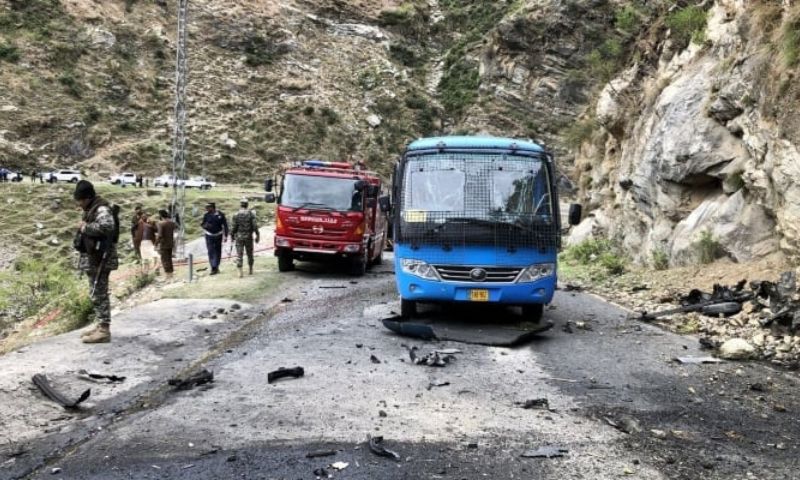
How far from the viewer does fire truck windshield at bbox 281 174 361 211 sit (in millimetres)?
16188

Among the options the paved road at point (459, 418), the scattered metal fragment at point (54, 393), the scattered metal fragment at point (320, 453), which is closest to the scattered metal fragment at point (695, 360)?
the paved road at point (459, 418)

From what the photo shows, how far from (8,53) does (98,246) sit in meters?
55.4

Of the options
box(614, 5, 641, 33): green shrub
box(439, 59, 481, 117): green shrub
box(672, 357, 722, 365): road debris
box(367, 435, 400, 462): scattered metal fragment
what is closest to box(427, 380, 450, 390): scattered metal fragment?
box(367, 435, 400, 462): scattered metal fragment

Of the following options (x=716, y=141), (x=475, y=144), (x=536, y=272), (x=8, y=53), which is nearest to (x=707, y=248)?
(x=716, y=141)

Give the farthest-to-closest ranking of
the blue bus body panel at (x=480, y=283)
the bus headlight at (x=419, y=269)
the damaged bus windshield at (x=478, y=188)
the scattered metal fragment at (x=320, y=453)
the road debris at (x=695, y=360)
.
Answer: the damaged bus windshield at (x=478, y=188) < the bus headlight at (x=419, y=269) < the blue bus body panel at (x=480, y=283) < the road debris at (x=695, y=360) < the scattered metal fragment at (x=320, y=453)

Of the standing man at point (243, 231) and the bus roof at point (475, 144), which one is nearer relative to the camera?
the bus roof at point (475, 144)

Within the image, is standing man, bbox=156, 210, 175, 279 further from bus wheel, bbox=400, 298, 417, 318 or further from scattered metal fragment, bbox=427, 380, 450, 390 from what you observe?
scattered metal fragment, bbox=427, 380, 450, 390

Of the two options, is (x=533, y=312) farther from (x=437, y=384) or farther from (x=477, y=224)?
(x=437, y=384)

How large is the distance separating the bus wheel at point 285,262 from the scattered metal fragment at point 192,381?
1036 cm

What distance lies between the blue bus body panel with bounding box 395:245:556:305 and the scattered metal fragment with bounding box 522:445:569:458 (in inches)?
166

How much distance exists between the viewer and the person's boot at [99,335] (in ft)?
26.5

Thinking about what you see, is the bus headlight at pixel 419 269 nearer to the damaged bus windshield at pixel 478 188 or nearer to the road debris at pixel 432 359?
the damaged bus windshield at pixel 478 188

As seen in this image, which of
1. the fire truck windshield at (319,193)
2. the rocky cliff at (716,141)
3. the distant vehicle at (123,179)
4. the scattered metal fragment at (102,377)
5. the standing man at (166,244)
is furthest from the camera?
the distant vehicle at (123,179)

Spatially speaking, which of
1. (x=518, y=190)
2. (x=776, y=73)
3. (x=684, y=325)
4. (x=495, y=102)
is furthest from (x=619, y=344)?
(x=495, y=102)
